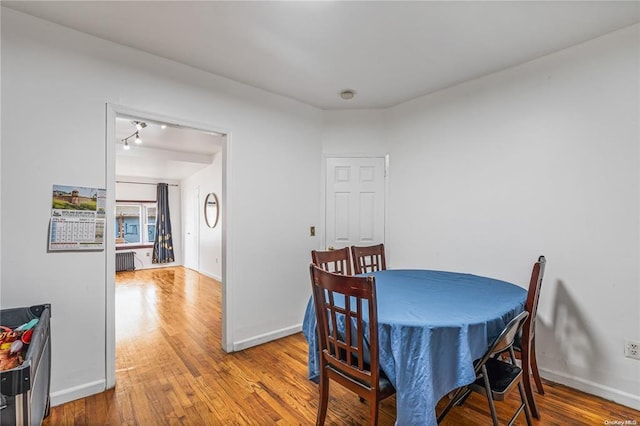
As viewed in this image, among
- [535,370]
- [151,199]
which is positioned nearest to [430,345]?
[535,370]

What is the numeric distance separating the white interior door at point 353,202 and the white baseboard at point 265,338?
3.20 feet

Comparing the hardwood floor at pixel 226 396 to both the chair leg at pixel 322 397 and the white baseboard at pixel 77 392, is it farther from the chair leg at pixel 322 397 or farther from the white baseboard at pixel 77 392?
the chair leg at pixel 322 397

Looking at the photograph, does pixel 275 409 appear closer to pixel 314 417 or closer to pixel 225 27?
pixel 314 417

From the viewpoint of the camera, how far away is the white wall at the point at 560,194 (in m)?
2.06

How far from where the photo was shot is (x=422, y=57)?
2439mm

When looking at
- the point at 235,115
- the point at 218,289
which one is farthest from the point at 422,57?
the point at 218,289

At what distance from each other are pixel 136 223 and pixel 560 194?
325 inches

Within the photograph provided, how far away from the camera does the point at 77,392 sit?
2.07 metres

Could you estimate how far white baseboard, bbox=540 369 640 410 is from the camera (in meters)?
2.00

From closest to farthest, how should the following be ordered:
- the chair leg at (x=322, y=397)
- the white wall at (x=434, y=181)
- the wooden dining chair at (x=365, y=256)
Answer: the chair leg at (x=322, y=397) → the white wall at (x=434, y=181) → the wooden dining chair at (x=365, y=256)

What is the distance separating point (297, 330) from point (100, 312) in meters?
1.82

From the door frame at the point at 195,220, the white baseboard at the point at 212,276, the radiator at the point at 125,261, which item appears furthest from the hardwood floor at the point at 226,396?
the radiator at the point at 125,261

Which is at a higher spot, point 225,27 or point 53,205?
point 225,27

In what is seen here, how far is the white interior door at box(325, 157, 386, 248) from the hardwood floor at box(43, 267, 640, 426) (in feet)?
4.07
